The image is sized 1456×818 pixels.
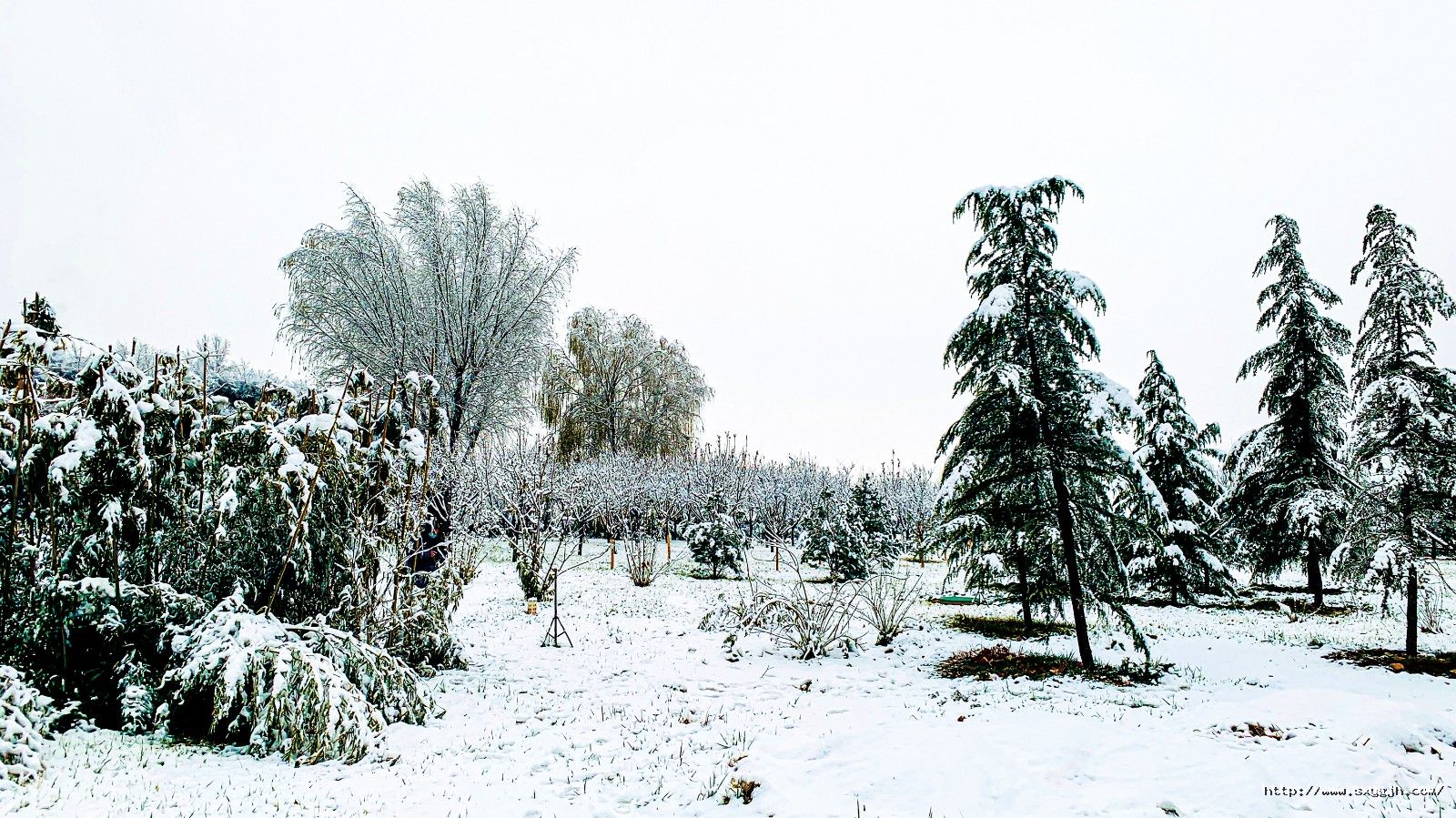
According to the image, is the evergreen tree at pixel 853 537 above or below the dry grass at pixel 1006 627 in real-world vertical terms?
above

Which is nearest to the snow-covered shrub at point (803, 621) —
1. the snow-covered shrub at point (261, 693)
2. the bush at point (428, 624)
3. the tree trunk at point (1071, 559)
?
the tree trunk at point (1071, 559)

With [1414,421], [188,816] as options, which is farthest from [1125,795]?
[1414,421]

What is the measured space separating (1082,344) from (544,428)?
29518 mm

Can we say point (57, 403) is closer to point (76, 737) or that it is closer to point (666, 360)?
point (76, 737)

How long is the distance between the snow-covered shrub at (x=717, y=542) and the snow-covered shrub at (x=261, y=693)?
14263 mm

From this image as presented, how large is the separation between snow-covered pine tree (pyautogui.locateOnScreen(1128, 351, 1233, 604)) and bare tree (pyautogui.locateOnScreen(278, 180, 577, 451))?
17.0 m

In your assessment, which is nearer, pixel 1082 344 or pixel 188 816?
pixel 188 816

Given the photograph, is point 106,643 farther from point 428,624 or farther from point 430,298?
point 430,298

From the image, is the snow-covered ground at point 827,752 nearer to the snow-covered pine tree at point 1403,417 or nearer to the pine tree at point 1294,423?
the snow-covered pine tree at point 1403,417

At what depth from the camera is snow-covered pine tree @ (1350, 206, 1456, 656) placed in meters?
8.41

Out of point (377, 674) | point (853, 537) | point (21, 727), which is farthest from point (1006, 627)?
point (21, 727)

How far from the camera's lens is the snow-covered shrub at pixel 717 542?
19.1 metres

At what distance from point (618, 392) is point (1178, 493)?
2502cm

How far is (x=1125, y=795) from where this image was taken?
404cm
